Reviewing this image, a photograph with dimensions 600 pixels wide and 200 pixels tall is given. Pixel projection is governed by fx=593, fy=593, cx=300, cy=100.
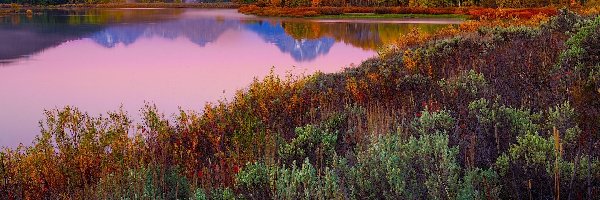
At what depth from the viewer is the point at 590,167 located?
5434mm

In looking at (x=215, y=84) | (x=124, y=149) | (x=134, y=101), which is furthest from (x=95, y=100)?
(x=124, y=149)

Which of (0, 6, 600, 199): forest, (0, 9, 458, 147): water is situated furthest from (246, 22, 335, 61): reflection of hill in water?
(0, 6, 600, 199): forest

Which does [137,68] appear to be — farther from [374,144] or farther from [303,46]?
[374,144]

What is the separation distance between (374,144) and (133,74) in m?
24.1

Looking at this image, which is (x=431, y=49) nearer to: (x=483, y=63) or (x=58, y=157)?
(x=483, y=63)

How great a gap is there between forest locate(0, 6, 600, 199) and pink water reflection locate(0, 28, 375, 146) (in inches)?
231

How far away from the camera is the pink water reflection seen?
20312 mm

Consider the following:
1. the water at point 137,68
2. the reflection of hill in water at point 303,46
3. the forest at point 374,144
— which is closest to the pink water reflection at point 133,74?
the water at point 137,68

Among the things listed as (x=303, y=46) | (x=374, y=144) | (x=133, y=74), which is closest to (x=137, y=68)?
(x=133, y=74)

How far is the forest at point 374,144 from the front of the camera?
563 centimetres

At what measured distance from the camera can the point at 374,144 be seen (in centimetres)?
603

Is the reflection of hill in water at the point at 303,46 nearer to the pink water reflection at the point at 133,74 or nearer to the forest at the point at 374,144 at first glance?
the pink water reflection at the point at 133,74

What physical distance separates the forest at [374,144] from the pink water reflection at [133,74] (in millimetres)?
5867

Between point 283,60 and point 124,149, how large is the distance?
77.8 ft
